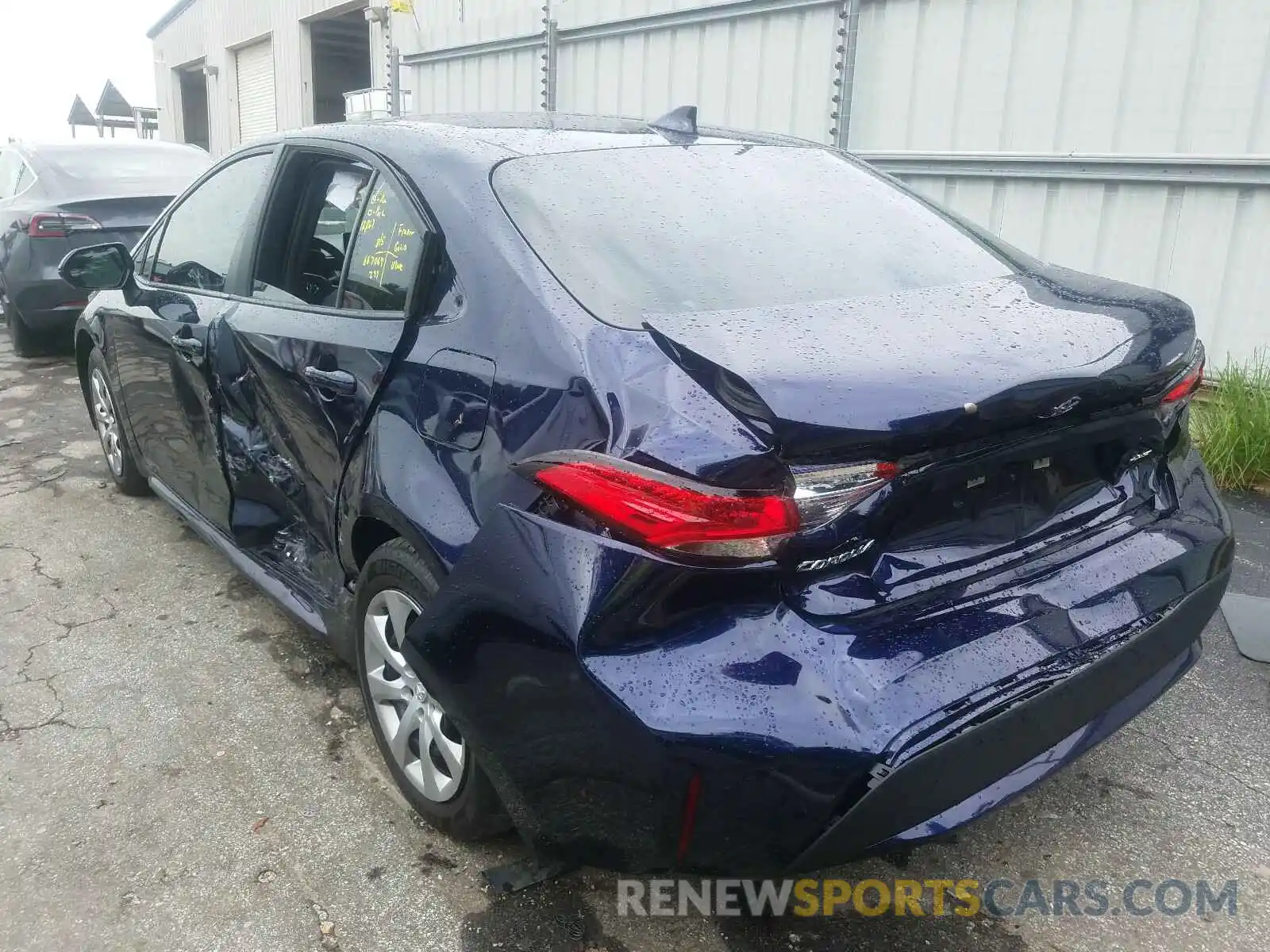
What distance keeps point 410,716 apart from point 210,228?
2047 mm

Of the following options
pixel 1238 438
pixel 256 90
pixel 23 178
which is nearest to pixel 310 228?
pixel 1238 438

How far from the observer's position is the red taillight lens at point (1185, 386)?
211 cm

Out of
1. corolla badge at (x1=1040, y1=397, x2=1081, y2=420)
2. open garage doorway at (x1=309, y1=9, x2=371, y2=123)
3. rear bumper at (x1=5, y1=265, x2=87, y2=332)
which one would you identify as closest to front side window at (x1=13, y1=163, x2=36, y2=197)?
rear bumper at (x1=5, y1=265, x2=87, y2=332)

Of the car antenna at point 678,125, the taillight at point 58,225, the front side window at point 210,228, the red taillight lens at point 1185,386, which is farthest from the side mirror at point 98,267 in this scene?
the red taillight lens at point 1185,386

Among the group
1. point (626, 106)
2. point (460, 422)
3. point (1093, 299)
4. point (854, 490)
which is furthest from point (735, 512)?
point (626, 106)

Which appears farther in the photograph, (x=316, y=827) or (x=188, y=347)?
(x=188, y=347)

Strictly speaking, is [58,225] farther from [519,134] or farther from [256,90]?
[256,90]

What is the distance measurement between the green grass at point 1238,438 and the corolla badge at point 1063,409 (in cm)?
329

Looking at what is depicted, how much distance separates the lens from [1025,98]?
5605 mm

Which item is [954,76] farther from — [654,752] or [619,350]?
[654,752]

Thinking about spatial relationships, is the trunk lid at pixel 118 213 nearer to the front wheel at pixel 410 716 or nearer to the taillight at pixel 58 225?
the taillight at pixel 58 225

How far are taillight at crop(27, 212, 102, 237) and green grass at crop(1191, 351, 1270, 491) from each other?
277 inches

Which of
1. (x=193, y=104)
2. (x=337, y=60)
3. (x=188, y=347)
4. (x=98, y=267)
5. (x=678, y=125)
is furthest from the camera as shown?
(x=193, y=104)

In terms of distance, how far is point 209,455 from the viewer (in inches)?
130
